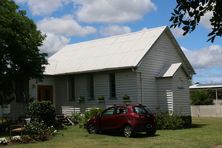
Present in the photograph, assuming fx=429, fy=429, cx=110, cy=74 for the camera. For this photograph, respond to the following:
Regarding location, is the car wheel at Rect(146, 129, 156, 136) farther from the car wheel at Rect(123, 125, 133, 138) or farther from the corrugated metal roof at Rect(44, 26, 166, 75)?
the corrugated metal roof at Rect(44, 26, 166, 75)

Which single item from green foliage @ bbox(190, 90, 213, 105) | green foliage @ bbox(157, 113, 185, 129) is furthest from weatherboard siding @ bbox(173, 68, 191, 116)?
green foliage @ bbox(190, 90, 213, 105)

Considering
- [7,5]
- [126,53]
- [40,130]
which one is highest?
[7,5]

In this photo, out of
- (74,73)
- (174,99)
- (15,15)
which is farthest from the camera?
(74,73)

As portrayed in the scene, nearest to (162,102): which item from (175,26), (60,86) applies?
(60,86)

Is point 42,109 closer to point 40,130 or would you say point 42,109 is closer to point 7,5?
point 40,130

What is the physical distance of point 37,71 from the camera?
27938 millimetres

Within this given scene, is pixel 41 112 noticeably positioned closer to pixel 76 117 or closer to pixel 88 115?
pixel 88 115

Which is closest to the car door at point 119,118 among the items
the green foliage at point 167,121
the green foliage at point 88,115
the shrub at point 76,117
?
the green foliage at point 88,115

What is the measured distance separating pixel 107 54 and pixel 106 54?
5.8 inches

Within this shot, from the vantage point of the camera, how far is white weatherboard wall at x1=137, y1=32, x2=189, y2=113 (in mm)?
30031

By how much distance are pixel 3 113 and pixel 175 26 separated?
27809mm

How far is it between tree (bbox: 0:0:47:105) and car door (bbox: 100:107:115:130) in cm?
645

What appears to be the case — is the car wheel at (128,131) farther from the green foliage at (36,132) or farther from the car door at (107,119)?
the green foliage at (36,132)

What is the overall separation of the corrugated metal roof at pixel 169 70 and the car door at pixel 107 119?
7.98 m
